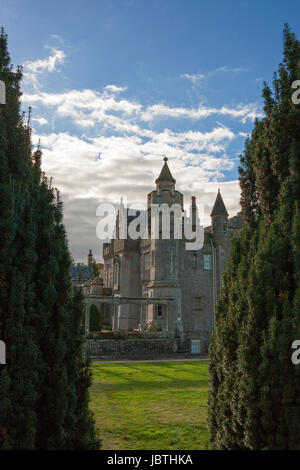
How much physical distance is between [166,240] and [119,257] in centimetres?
796

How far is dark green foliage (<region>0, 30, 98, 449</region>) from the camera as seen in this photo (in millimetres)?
4453

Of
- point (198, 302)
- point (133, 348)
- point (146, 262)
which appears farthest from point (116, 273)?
point (133, 348)

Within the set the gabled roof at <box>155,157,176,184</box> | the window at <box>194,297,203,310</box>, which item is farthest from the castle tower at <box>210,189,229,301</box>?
the gabled roof at <box>155,157,176,184</box>

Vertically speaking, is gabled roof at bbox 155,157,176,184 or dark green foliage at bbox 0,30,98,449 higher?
gabled roof at bbox 155,157,176,184

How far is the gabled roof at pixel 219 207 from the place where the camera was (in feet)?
125

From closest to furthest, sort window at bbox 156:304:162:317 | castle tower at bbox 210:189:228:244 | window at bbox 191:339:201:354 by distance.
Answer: window at bbox 191:339:201:354 < window at bbox 156:304:162:317 < castle tower at bbox 210:189:228:244

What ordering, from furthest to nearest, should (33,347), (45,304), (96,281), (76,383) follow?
1. (96,281)
2. (76,383)
3. (45,304)
4. (33,347)

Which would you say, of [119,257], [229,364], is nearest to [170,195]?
[119,257]

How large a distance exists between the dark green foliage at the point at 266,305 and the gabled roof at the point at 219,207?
31.2m

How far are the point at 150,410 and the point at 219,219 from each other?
29560 mm

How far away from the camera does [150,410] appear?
10.1 metres

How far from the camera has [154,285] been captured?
33125 millimetres

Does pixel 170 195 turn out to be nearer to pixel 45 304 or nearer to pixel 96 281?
pixel 96 281

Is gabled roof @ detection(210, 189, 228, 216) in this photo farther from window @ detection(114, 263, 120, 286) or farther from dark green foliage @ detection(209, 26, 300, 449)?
dark green foliage @ detection(209, 26, 300, 449)
